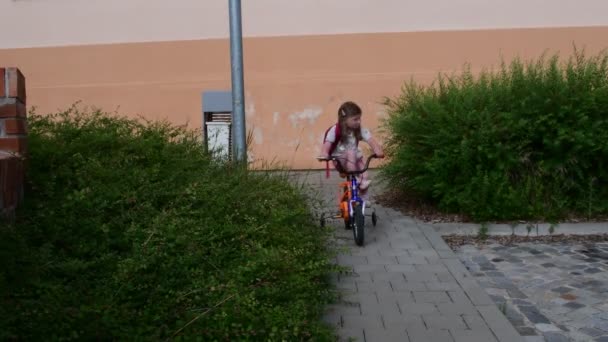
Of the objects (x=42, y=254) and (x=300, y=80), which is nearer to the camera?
(x=42, y=254)

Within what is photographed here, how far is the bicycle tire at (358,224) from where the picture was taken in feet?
18.8

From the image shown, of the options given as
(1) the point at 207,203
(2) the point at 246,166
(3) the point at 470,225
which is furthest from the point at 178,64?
(1) the point at 207,203

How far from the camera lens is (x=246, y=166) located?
5785 mm

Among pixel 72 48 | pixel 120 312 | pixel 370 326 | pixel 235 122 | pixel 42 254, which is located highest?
pixel 72 48

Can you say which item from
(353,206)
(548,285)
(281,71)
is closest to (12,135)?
(353,206)

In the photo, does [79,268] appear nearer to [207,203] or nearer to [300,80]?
[207,203]

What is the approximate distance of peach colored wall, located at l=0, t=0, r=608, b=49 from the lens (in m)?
10.4

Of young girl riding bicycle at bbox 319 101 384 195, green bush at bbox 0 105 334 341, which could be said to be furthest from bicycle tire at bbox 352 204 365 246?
green bush at bbox 0 105 334 341

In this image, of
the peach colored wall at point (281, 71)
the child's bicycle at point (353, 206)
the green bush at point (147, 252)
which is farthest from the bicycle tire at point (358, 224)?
the peach colored wall at point (281, 71)

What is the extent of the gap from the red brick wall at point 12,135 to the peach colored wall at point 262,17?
719cm

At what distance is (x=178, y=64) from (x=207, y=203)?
7106mm

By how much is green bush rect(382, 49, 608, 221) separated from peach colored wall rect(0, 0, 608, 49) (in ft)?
12.7

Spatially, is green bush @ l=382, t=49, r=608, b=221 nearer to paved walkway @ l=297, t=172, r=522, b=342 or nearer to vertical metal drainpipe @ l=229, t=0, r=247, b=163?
paved walkway @ l=297, t=172, r=522, b=342

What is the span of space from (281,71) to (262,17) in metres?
1.01
